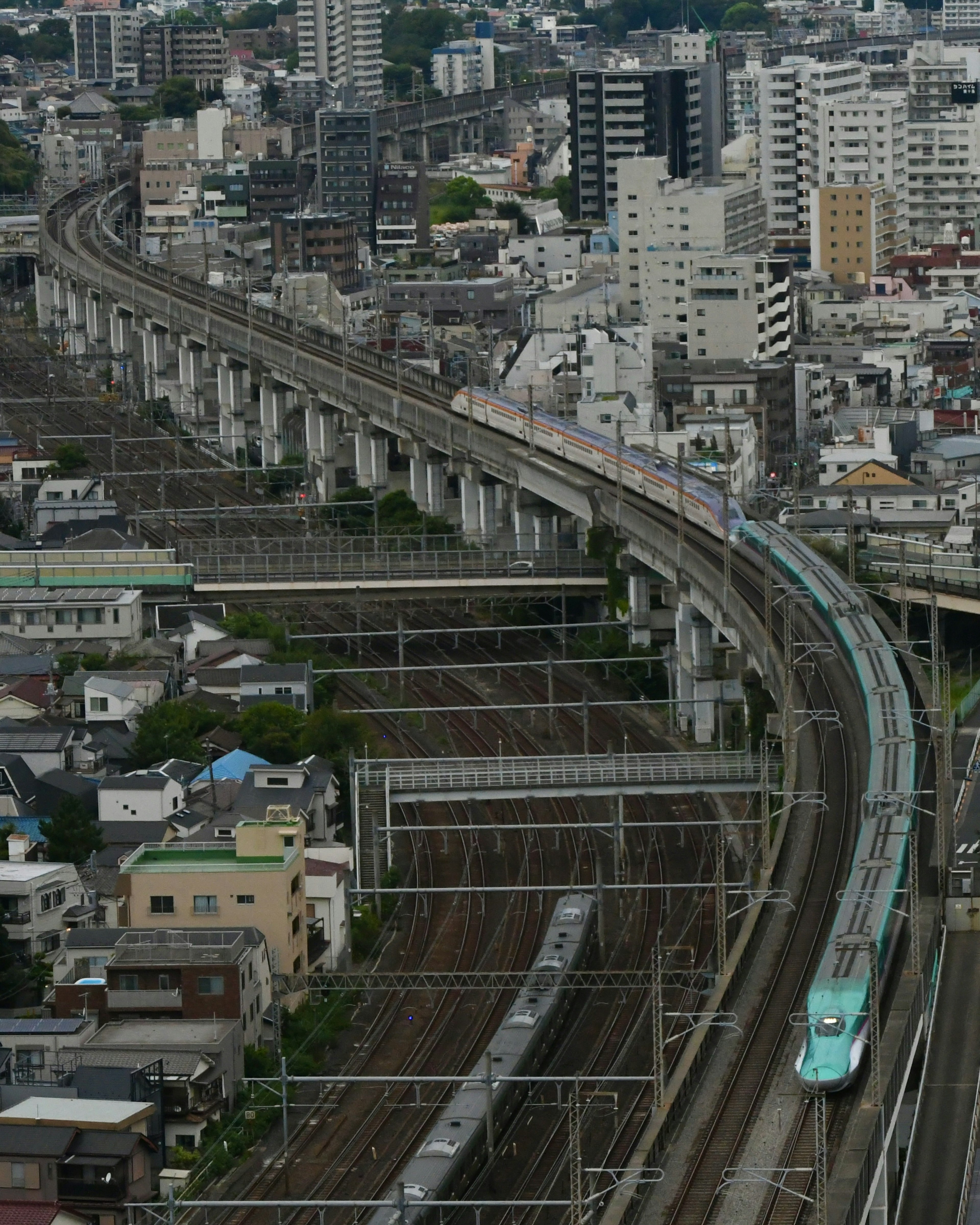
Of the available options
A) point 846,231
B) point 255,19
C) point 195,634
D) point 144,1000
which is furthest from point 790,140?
point 255,19

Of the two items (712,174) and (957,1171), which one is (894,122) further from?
(957,1171)

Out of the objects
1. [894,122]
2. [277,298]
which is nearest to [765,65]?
[894,122]

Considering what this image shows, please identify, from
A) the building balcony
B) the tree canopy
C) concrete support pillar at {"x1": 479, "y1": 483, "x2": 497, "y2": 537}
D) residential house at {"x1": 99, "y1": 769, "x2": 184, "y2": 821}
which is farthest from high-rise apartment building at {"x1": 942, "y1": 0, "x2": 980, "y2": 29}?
the building balcony

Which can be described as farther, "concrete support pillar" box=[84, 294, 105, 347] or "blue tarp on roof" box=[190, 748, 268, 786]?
"concrete support pillar" box=[84, 294, 105, 347]

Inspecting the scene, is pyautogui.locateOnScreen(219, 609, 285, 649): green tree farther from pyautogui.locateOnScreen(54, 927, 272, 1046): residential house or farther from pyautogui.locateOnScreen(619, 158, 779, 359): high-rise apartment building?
pyautogui.locateOnScreen(619, 158, 779, 359): high-rise apartment building

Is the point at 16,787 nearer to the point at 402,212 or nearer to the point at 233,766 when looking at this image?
the point at 233,766

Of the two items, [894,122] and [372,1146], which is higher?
[894,122]
